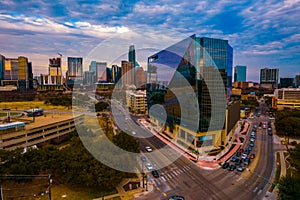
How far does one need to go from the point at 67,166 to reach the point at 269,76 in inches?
5783

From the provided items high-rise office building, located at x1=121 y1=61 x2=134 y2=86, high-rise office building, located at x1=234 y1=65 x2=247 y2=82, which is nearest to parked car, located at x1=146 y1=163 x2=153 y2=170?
high-rise office building, located at x1=121 y1=61 x2=134 y2=86

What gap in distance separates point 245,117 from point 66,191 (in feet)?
133

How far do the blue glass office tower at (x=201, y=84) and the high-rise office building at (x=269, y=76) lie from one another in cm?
12528

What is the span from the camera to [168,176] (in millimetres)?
15953

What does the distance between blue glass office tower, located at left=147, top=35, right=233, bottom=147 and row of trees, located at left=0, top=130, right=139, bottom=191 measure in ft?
33.9

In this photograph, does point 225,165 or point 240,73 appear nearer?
point 225,165

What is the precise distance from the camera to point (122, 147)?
16656mm

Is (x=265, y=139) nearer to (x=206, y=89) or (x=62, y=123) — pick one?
(x=206, y=89)

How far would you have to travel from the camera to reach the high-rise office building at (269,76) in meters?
126

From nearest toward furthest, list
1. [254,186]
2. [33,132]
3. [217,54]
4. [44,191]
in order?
[44,191] < [254,186] < [217,54] < [33,132]

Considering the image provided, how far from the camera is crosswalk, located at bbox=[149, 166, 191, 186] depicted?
15164mm

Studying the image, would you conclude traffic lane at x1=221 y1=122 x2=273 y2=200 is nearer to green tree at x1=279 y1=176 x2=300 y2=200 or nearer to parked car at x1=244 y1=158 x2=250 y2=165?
parked car at x1=244 y1=158 x2=250 y2=165

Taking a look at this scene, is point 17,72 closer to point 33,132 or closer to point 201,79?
point 33,132

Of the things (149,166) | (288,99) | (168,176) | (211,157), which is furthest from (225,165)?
(288,99)
